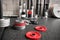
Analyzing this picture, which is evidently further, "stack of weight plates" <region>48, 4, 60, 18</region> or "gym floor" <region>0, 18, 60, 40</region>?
"stack of weight plates" <region>48, 4, 60, 18</region>

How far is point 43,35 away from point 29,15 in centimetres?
59

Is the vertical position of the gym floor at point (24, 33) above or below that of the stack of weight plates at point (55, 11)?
below

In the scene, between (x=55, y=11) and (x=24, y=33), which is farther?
(x=55, y=11)

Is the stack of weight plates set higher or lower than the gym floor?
higher

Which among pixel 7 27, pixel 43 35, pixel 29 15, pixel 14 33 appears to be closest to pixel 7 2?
pixel 29 15

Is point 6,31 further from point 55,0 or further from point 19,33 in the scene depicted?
point 55,0

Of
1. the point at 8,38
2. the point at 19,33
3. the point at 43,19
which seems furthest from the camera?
the point at 43,19

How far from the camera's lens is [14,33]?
1203 millimetres

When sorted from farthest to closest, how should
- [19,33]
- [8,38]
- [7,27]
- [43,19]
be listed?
[43,19] < [7,27] < [19,33] < [8,38]

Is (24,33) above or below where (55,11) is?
below

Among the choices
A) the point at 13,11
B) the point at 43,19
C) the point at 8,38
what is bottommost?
the point at 8,38

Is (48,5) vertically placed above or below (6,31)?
above

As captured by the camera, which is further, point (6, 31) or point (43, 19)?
point (43, 19)

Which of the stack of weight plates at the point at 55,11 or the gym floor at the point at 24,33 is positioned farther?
the stack of weight plates at the point at 55,11
